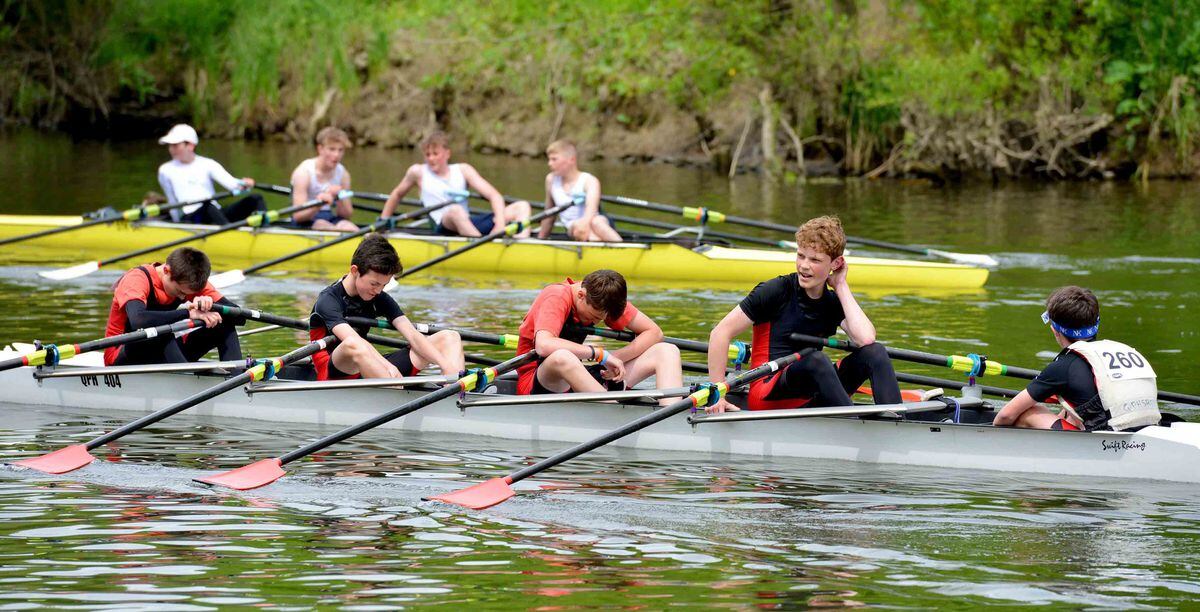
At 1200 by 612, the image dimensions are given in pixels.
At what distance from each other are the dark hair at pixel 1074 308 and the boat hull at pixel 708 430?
Answer: 0.65 metres

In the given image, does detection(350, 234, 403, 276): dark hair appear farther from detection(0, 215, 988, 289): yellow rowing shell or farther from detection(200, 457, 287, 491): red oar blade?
detection(0, 215, 988, 289): yellow rowing shell

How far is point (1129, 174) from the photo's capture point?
100 ft

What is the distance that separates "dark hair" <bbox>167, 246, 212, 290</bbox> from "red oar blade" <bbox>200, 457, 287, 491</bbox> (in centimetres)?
179

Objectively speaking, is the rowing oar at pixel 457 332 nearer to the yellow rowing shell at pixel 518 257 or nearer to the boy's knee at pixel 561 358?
the boy's knee at pixel 561 358

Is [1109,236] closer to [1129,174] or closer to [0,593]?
[1129,174]

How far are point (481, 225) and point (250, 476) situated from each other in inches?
361

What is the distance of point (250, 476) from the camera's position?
356 inches

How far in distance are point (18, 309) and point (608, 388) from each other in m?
7.56

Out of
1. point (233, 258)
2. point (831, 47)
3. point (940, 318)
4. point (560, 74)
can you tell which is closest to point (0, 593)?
point (940, 318)

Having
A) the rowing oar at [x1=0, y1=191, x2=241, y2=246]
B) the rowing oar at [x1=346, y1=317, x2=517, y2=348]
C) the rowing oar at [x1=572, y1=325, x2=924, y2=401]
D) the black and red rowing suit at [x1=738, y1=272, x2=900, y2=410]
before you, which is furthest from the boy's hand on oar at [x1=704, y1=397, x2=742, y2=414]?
the rowing oar at [x1=0, y1=191, x2=241, y2=246]

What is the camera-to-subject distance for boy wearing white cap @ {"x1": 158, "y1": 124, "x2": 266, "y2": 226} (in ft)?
60.8

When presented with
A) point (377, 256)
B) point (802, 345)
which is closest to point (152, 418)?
point (377, 256)

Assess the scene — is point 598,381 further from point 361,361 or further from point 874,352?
point 874,352

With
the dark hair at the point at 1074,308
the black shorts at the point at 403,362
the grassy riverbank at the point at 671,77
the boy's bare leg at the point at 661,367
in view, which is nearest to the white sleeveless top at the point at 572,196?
the black shorts at the point at 403,362
